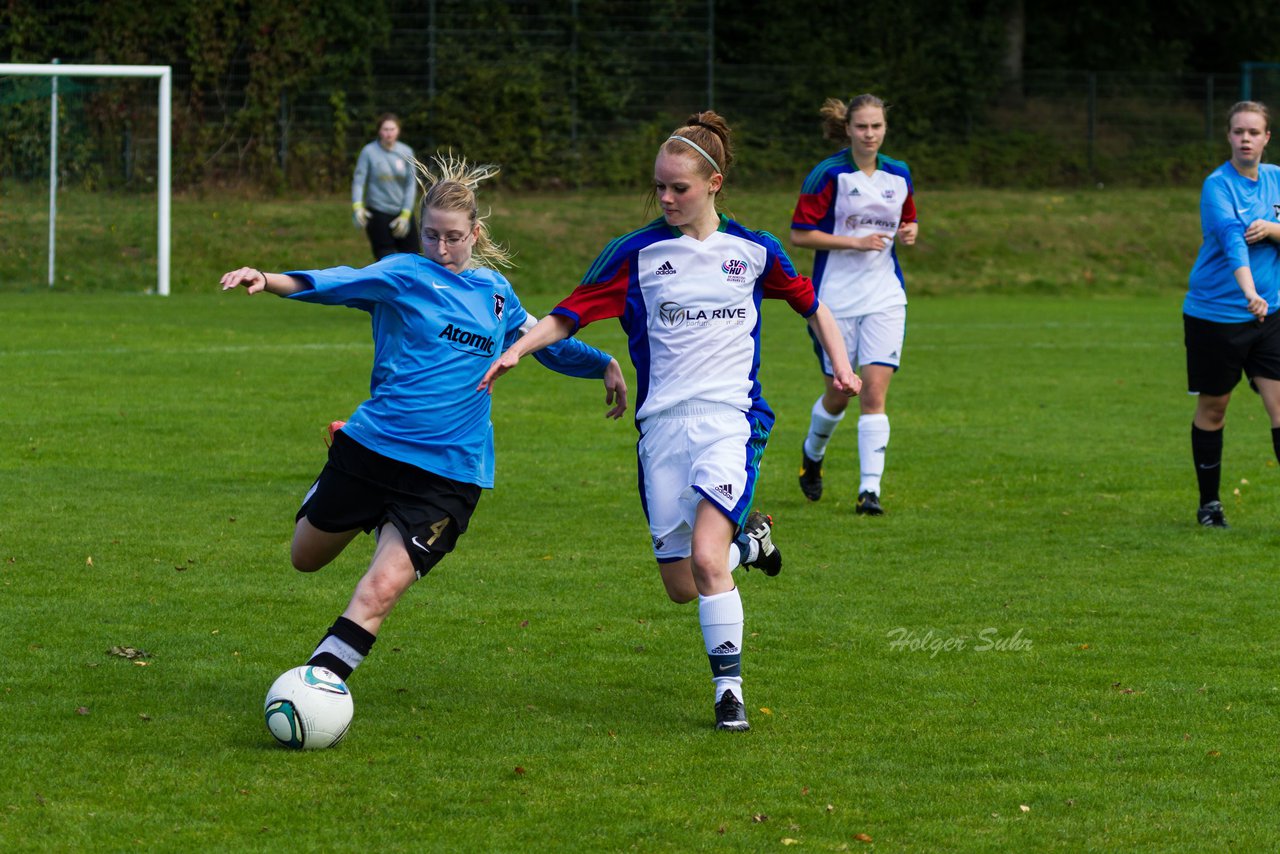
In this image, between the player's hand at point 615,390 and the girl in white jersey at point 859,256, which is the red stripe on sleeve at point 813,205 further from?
the player's hand at point 615,390

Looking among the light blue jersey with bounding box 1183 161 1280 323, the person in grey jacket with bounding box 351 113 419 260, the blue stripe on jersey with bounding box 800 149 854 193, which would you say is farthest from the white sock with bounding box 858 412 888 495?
the person in grey jacket with bounding box 351 113 419 260

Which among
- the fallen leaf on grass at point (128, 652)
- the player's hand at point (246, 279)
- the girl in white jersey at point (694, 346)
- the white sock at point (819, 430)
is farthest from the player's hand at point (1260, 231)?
the fallen leaf on grass at point (128, 652)

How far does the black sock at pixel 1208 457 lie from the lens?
909 centimetres

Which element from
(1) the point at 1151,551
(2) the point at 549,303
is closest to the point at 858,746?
(1) the point at 1151,551

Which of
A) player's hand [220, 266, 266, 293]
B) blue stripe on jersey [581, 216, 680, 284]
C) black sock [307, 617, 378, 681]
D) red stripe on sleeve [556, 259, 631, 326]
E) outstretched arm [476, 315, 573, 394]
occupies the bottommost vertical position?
black sock [307, 617, 378, 681]

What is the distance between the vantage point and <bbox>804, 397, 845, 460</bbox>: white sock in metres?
9.85

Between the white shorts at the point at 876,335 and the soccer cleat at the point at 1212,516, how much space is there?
1.88 m

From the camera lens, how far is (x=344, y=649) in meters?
5.27

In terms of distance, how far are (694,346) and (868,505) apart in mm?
4081

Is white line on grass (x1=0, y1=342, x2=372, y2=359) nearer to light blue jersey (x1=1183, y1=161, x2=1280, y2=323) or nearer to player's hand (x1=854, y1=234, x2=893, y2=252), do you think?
player's hand (x1=854, y1=234, x2=893, y2=252)

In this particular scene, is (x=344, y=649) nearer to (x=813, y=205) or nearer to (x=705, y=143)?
(x=705, y=143)

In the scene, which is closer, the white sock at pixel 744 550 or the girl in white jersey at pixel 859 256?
the white sock at pixel 744 550

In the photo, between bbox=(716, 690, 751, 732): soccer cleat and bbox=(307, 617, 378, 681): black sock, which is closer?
bbox=(307, 617, 378, 681): black sock

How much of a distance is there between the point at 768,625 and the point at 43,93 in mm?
18278
